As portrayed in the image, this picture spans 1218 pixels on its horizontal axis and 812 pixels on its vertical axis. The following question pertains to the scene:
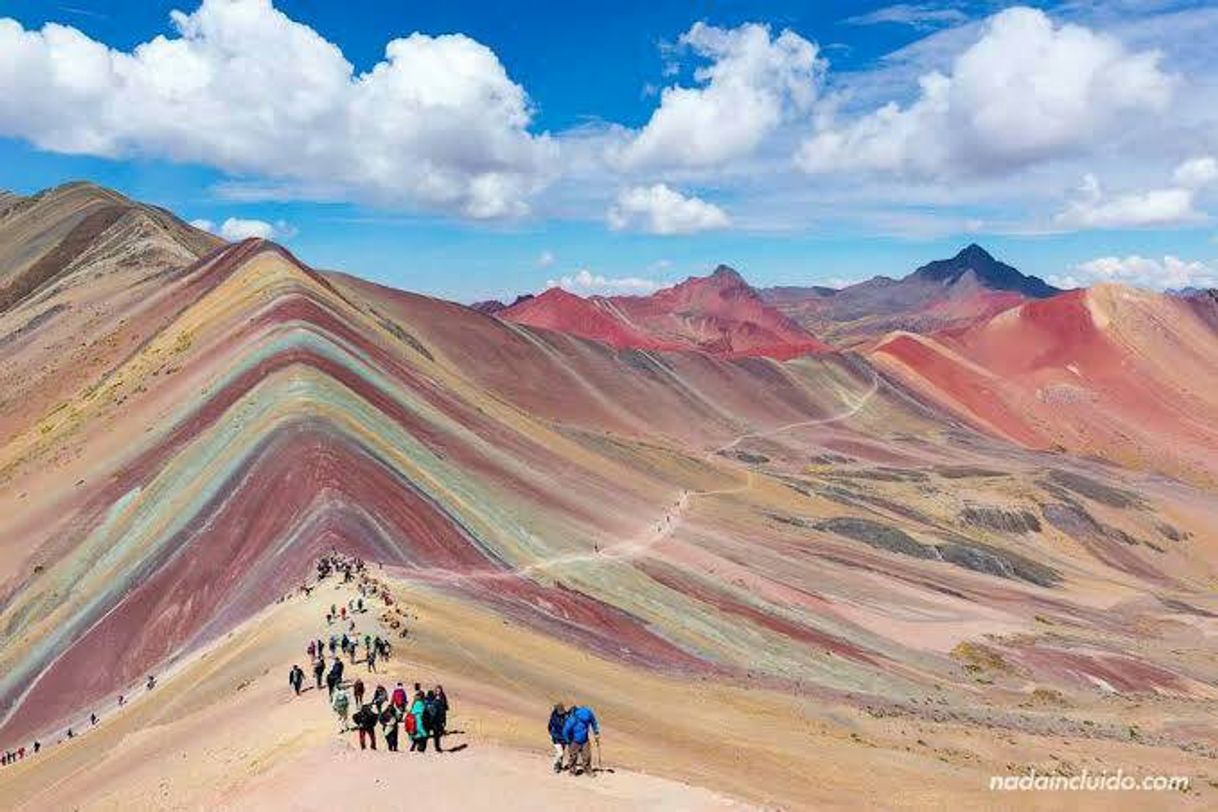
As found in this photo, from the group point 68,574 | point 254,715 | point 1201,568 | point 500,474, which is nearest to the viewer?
point 254,715

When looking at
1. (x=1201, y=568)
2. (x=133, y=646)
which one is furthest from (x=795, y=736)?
(x=1201, y=568)

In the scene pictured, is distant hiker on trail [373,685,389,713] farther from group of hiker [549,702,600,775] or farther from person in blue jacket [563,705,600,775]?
person in blue jacket [563,705,600,775]

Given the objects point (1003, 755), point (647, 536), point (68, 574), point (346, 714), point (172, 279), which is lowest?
point (1003, 755)

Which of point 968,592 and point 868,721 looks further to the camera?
point 968,592

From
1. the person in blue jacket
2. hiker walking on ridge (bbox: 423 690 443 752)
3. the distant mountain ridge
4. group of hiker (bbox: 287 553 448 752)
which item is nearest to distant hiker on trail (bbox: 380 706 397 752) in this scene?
group of hiker (bbox: 287 553 448 752)

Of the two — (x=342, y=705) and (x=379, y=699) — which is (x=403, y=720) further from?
(x=342, y=705)

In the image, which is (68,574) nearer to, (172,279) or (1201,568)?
(172,279)

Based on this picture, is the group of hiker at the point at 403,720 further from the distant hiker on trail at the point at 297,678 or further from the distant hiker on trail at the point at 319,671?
the distant hiker on trail at the point at 297,678

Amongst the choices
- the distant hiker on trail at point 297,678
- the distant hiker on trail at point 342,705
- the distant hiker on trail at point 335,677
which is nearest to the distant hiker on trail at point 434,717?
the distant hiker on trail at point 342,705

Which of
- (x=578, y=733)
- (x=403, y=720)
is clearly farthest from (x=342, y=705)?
(x=578, y=733)
